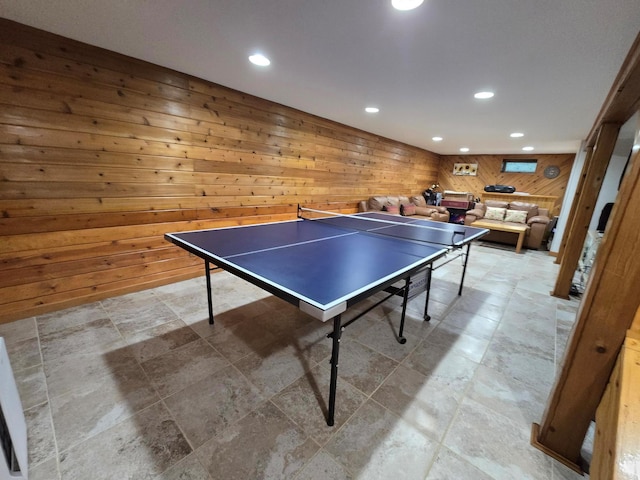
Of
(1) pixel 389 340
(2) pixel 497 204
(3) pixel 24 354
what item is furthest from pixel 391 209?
(3) pixel 24 354

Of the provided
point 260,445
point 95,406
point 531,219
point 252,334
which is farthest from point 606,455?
point 531,219

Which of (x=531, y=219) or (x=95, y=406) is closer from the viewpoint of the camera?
(x=95, y=406)

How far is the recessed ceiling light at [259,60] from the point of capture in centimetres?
234

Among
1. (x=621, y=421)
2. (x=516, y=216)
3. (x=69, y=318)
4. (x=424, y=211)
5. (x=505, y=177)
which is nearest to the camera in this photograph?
(x=621, y=421)

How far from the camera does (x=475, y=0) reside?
1.45 meters

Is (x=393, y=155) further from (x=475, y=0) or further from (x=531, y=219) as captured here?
(x=475, y=0)

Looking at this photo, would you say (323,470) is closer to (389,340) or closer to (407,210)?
(389,340)

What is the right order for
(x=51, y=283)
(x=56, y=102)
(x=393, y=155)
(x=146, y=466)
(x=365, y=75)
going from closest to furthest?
(x=146, y=466) < (x=56, y=102) < (x=51, y=283) < (x=365, y=75) < (x=393, y=155)

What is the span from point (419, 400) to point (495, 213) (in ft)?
21.2

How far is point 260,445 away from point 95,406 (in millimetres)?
1022

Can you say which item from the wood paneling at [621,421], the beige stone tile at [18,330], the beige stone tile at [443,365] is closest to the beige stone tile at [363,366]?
the beige stone tile at [443,365]

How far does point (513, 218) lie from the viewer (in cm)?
625

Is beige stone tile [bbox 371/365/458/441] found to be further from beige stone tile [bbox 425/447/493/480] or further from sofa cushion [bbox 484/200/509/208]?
sofa cushion [bbox 484/200/509/208]

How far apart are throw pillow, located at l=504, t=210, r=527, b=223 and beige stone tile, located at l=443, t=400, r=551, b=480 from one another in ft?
20.1
